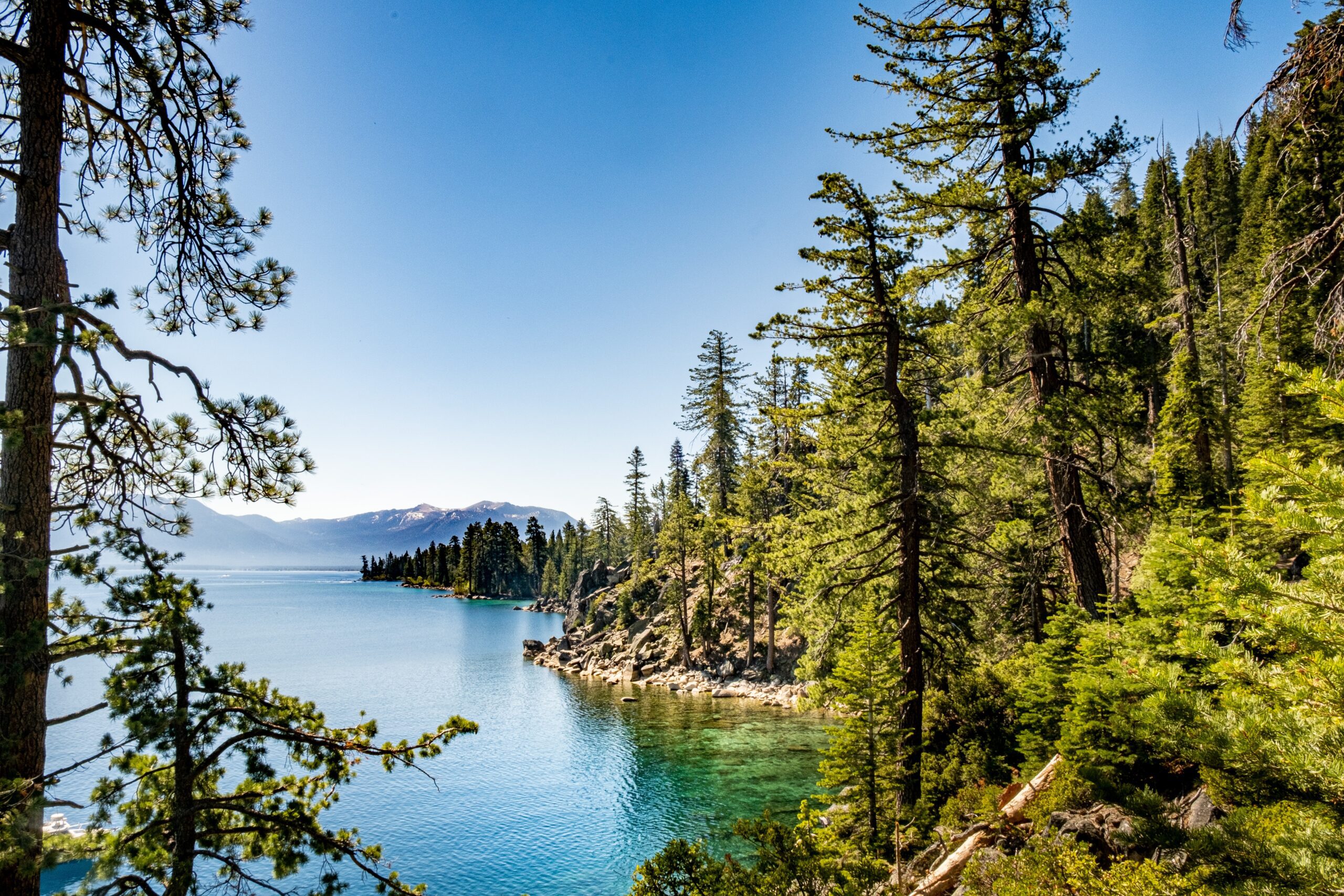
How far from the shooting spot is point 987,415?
34.7 feet

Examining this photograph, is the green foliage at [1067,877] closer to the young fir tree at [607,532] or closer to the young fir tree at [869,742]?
the young fir tree at [869,742]

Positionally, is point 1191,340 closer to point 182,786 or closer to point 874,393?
point 874,393

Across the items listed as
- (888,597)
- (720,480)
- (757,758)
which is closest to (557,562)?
(720,480)

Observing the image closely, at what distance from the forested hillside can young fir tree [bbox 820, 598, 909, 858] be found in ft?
0.17

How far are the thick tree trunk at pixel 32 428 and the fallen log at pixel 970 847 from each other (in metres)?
8.46

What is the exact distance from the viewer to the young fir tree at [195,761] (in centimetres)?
402

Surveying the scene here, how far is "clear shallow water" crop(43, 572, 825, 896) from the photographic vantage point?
615 inches

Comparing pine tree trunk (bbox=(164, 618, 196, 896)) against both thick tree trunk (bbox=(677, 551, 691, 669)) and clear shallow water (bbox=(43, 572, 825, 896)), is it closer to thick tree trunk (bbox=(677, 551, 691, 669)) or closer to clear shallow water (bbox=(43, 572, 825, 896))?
clear shallow water (bbox=(43, 572, 825, 896))

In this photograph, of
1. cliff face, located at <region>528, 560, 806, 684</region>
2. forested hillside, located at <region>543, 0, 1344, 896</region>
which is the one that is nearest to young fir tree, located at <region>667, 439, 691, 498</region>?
cliff face, located at <region>528, 560, 806, 684</region>

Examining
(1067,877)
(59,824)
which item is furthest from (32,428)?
(59,824)

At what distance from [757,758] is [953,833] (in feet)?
45.9

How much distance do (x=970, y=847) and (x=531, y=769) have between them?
736 inches

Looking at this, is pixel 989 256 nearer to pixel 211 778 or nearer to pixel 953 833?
pixel 953 833

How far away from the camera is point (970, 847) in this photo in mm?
7508
